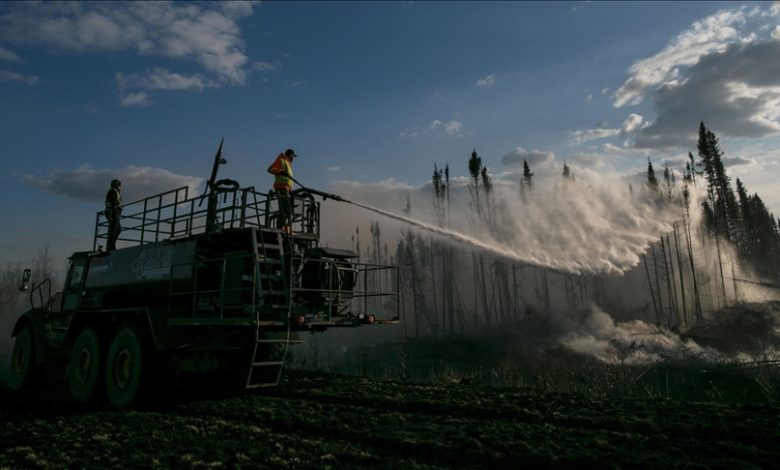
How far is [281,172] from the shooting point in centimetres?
1178

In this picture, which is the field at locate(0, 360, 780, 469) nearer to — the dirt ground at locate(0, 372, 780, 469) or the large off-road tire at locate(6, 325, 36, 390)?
the dirt ground at locate(0, 372, 780, 469)

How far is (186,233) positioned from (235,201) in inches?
63.7

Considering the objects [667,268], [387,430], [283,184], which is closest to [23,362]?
[283,184]

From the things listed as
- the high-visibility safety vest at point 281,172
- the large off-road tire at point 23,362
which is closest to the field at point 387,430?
the large off-road tire at point 23,362

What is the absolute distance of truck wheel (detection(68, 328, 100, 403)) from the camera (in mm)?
11266

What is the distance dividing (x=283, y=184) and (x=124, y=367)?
17.7ft

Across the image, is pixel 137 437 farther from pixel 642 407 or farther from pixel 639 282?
pixel 639 282

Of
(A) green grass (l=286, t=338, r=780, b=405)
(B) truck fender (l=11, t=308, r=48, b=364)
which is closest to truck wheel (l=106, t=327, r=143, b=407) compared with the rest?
(B) truck fender (l=11, t=308, r=48, b=364)

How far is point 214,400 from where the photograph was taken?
1045 cm

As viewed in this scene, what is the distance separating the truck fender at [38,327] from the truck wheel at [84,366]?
163cm

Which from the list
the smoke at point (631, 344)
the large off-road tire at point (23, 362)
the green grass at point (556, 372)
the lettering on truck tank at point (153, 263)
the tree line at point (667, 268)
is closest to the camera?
the lettering on truck tank at point (153, 263)

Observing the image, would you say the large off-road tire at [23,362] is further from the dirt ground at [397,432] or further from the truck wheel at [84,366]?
the dirt ground at [397,432]

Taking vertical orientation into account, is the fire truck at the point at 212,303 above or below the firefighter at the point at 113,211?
below

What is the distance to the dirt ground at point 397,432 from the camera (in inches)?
237
